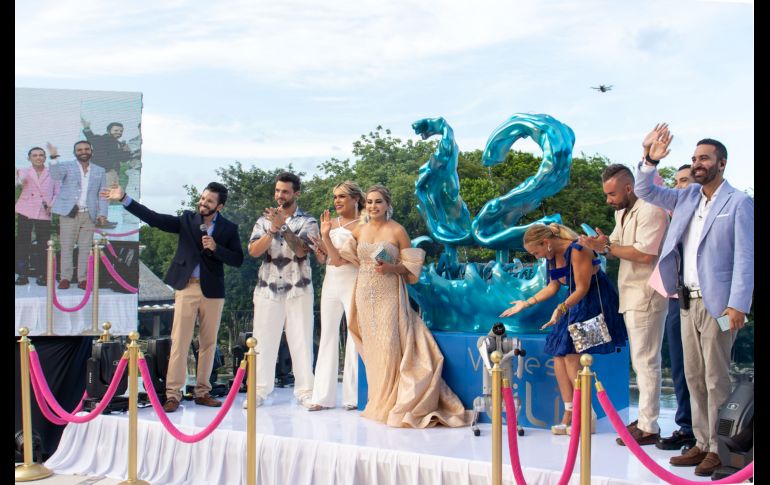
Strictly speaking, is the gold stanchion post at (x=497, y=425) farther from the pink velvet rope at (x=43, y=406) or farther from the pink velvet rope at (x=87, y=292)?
the pink velvet rope at (x=87, y=292)

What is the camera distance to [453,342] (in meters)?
5.95

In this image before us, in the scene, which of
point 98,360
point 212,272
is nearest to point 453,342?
point 212,272

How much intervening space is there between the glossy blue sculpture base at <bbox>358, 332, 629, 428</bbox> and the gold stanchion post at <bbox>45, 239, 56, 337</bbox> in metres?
3.28

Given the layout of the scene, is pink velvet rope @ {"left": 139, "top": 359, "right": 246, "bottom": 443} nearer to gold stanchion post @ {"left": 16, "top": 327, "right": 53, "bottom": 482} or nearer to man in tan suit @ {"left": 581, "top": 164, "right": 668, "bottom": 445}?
gold stanchion post @ {"left": 16, "top": 327, "right": 53, "bottom": 482}

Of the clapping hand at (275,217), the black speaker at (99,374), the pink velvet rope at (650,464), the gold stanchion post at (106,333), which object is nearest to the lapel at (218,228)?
the clapping hand at (275,217)

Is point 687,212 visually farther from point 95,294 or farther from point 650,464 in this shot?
point 95,294

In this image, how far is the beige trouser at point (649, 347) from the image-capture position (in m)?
4.93

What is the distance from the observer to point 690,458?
457 cm

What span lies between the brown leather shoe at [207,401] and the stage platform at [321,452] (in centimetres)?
11

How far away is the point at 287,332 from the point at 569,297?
7.51 feet

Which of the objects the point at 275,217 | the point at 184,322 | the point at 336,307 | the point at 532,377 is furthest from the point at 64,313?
the point at 532,377

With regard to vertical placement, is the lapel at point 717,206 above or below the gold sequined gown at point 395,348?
above
